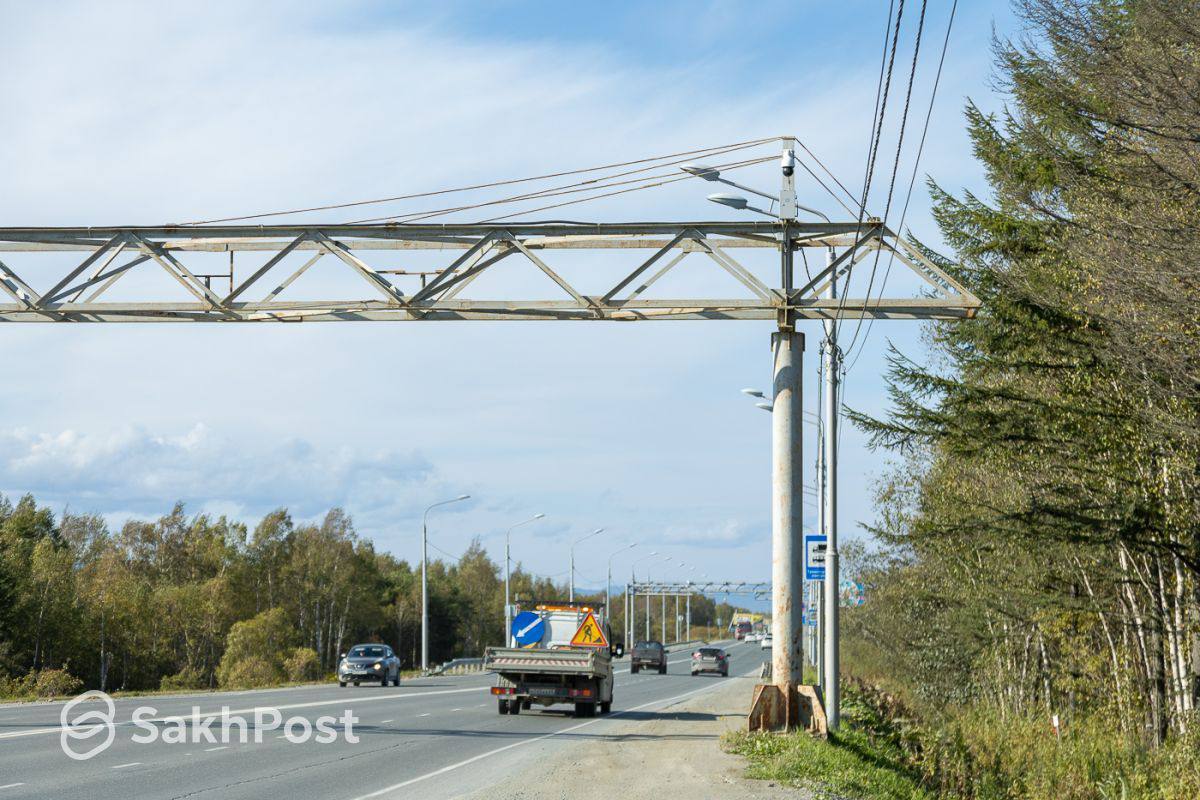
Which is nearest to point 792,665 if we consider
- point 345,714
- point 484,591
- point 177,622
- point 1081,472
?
point 1081,472

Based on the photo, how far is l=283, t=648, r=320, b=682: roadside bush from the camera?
80.6 m

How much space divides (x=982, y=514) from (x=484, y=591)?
128310 millimetres

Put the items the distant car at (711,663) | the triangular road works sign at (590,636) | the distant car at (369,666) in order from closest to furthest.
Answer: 1. the triangular road works sign at (590,636)
2. the distant car at (369,666)
3. the distant car at (711,663)

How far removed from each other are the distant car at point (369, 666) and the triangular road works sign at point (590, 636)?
17708mm

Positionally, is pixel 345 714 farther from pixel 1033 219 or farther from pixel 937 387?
pixel 1033 219

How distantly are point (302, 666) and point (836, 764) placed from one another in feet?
231

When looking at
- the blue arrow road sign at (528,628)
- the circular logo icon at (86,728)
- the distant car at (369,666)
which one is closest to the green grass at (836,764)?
the circular logo icon at (86,728)

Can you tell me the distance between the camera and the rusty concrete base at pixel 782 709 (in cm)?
1933

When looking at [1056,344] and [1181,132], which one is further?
[1056,344]

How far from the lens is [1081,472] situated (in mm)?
20703

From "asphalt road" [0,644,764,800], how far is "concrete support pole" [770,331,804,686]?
404cm

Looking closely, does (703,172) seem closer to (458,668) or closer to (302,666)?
(458,668)

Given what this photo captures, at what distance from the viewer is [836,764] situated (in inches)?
625

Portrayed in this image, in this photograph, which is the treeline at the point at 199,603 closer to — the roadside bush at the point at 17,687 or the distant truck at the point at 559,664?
the roadside bush at the point at 17,687
